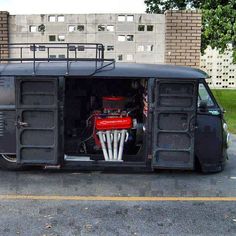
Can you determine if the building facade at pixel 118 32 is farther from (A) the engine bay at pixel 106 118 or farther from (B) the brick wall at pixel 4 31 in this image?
(A) the engine bay at pixel 106 118

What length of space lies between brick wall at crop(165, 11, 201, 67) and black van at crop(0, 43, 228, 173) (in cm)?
424

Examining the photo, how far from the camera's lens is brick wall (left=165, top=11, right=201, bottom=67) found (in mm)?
11070

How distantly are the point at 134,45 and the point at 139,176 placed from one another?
5085 mm

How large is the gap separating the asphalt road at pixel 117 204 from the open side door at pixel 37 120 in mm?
403

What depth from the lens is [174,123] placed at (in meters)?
6.41

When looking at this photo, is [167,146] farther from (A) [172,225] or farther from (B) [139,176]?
(A) [172,225]

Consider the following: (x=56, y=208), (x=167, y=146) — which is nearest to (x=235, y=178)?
(x=167, y=146)

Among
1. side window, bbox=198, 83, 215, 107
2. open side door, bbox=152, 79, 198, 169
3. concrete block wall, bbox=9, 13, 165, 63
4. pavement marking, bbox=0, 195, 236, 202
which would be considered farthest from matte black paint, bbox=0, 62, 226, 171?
concrete block wall, bbox=9, 13, 165, 63

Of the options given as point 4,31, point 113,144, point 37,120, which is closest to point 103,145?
point 113,144

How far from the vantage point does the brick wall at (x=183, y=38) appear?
36.3 feet

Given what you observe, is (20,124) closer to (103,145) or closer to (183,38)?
(103,145)

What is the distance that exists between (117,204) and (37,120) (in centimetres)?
189

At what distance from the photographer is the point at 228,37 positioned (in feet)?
50.8

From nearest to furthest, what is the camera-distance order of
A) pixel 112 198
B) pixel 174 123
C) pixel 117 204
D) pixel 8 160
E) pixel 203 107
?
pixel 117 204 → pixel 112 198 → pixel 174 123 → pixel 203 107 → pixel 8 160
